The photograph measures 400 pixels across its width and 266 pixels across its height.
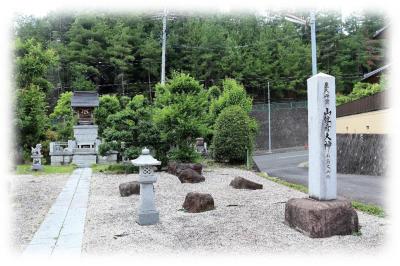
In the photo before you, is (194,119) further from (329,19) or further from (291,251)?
(329,19)

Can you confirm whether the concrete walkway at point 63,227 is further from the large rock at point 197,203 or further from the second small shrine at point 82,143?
the second small shrine at point 82,143

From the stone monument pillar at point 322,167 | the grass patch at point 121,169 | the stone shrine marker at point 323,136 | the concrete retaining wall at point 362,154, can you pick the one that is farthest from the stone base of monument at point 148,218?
the concrete retaining wall at point 362,154

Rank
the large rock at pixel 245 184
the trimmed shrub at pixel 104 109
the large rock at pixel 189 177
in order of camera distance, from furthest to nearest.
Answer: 1. the trimmed shrub at pixel 104 109
2. the large rock at pixel 189 177
3. the large rock at pixel 245 184

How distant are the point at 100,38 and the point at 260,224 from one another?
1287 inches

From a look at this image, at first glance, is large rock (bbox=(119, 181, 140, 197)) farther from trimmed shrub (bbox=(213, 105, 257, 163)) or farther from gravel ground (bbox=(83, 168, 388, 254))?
trimmed shrub (bbox=(213, 105, 257, 163))

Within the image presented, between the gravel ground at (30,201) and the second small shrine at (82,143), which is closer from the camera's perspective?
the gravel ground at (30,201)

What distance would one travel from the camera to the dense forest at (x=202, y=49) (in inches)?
1390

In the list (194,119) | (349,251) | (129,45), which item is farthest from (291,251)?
(129,45)

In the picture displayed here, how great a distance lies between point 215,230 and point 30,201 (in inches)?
213

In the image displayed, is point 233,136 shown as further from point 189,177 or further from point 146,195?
point 146,195

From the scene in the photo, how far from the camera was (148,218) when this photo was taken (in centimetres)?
684

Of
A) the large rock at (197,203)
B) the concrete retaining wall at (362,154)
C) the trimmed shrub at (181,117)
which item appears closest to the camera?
the large rock at (197,203)

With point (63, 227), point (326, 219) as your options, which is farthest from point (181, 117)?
point (326, 219)

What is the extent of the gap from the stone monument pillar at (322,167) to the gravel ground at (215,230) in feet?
0.82
